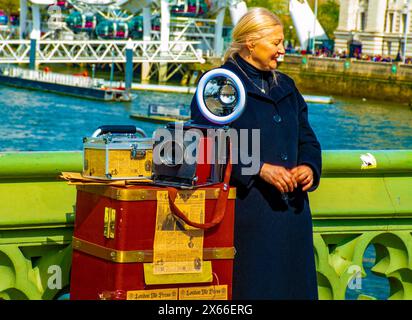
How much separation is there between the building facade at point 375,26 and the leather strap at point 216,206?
53.9m

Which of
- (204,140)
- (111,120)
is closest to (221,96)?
(204,140)

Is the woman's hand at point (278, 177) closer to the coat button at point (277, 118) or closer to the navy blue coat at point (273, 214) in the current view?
the navy blue coat at point (273, 214)

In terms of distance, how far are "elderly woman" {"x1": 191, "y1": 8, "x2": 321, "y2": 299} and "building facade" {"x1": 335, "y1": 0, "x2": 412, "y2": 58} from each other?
5356 cm

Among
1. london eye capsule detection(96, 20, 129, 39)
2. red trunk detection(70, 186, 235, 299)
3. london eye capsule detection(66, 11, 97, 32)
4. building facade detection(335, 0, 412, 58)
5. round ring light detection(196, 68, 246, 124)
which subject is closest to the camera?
red trunk detection(70, 186, 235, 299)

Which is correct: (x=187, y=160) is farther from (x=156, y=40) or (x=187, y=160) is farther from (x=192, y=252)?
(x=156, y=40)

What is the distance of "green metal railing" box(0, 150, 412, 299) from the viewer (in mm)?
3508

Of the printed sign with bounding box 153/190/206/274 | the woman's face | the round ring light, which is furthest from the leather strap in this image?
the woman's face

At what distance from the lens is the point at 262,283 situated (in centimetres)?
340

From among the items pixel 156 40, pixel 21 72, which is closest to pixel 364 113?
pixel 21 72

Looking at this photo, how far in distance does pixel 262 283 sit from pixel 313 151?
401 mm

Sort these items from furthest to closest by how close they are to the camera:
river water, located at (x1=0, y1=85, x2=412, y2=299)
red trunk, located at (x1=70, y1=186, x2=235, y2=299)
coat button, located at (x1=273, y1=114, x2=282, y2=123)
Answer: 1. river water, located at (x1=0, y1=85, x2=412, y2=299)
2. coat button, located at (x1=273, y1=114, x2=282, y2=123)
3. red trunk, located at (x1=70, y1=186, x2=235, y2=299)

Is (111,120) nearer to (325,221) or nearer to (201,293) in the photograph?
(325,221)

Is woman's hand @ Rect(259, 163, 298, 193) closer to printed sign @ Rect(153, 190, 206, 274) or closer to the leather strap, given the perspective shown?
the leather strap

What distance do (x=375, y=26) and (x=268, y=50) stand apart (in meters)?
54.8
